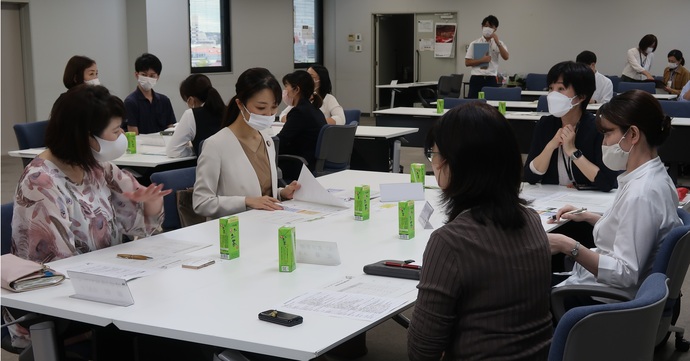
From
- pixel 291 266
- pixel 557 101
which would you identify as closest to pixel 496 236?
pixel 291 266

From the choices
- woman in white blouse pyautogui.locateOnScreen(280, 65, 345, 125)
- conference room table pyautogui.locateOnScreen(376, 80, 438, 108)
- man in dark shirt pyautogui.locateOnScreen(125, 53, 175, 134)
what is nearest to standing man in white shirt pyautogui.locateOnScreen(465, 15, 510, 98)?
conference room table pyautogui.locateOnScreen(376, 80, 438, 108)

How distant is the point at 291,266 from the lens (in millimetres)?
2582

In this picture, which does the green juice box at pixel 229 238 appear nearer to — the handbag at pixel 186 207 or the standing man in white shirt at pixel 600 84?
the handbag at pixel 186 207

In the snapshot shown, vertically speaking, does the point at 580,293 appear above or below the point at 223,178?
below

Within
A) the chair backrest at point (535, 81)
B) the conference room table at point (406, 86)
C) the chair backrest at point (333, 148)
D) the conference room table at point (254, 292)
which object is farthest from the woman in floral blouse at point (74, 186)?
the chair backrest at point (535, 81)

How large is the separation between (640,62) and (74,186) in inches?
403

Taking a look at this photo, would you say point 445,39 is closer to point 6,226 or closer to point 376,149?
point 376,149

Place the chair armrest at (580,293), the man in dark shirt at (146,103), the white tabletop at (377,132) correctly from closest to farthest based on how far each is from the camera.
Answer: the chair armrest at (580,293) < the white tabletop at (377,132) < the man in dark shirt at (146,103)

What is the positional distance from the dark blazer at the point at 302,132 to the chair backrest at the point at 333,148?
82 millimetres

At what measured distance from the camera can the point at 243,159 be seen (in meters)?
3.72

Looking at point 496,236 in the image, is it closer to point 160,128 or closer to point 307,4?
point 160,128

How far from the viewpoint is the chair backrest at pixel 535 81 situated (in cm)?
1265

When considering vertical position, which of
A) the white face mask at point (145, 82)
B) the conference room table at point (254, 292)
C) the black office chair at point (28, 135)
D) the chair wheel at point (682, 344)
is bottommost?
the chair wheel at point (682, 344)

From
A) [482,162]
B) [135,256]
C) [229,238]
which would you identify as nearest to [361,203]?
[229,238]
